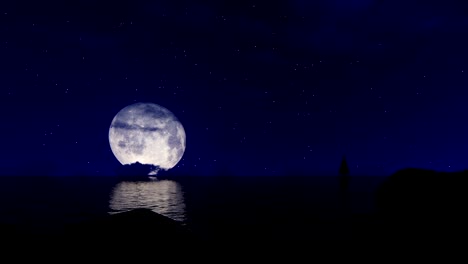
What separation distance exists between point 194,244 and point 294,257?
356cm

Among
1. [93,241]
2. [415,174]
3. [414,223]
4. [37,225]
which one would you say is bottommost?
[37,225]

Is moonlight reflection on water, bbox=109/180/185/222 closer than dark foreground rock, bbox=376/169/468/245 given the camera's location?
No

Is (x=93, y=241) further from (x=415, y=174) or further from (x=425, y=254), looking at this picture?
(x=415, y=174)

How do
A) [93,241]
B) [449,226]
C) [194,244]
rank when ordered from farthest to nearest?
[449,226] → [194,244] → [93,241]

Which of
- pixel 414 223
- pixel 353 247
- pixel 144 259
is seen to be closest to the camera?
pixel 144 259

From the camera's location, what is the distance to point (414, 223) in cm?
1520

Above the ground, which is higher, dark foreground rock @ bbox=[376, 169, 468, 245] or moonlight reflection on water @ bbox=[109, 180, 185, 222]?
dark foreground rock @ bbox=[376, 169, 468, 245]

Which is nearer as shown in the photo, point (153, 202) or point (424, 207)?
point (424, 207)

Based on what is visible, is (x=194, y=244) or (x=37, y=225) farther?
(x=37, y=225)

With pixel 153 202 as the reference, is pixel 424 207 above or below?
above

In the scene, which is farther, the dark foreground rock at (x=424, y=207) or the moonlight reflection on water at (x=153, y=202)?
the moonlight reflection on water at (x=153, y=202)

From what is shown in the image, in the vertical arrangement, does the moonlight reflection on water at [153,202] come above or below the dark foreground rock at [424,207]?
below

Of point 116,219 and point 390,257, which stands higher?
point 116,219

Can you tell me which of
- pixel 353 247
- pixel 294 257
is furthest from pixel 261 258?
pixel 353 247
